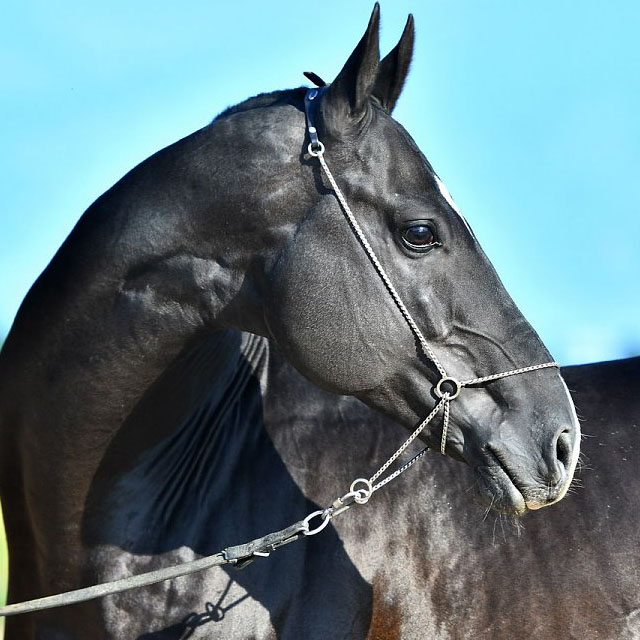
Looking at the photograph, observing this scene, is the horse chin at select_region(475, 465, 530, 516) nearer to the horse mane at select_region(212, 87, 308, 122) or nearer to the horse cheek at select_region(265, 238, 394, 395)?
the horse cheek at select_region(265, 238, 394, 395)

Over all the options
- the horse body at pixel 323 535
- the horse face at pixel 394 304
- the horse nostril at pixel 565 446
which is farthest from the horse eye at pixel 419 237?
the horse body at pixel 323 535

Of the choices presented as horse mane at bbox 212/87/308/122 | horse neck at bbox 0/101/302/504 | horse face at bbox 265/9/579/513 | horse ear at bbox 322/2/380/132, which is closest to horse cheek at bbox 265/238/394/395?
horse face at bbox 265/9/579/513

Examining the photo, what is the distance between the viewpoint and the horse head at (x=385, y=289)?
286 centimetres

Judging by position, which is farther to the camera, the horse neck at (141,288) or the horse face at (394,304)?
the horse neck at (141,288)

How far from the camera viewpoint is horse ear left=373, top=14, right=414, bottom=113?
3158mm

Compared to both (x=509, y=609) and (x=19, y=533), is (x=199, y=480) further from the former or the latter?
(x=509, y=609)

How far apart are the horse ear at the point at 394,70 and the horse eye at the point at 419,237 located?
535mm

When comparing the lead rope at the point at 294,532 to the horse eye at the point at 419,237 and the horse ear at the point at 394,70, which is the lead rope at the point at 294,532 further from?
the horse ear at the point at 394,70

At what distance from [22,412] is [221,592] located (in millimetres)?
965

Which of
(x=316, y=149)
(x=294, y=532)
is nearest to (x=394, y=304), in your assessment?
(x=316, y=149)

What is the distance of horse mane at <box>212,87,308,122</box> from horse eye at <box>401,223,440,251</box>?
618 mm

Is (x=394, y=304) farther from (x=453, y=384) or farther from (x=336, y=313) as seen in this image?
(x=453, y=384)

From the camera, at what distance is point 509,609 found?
3355 mm

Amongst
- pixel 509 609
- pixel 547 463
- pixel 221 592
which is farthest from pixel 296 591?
pixel 547 463
